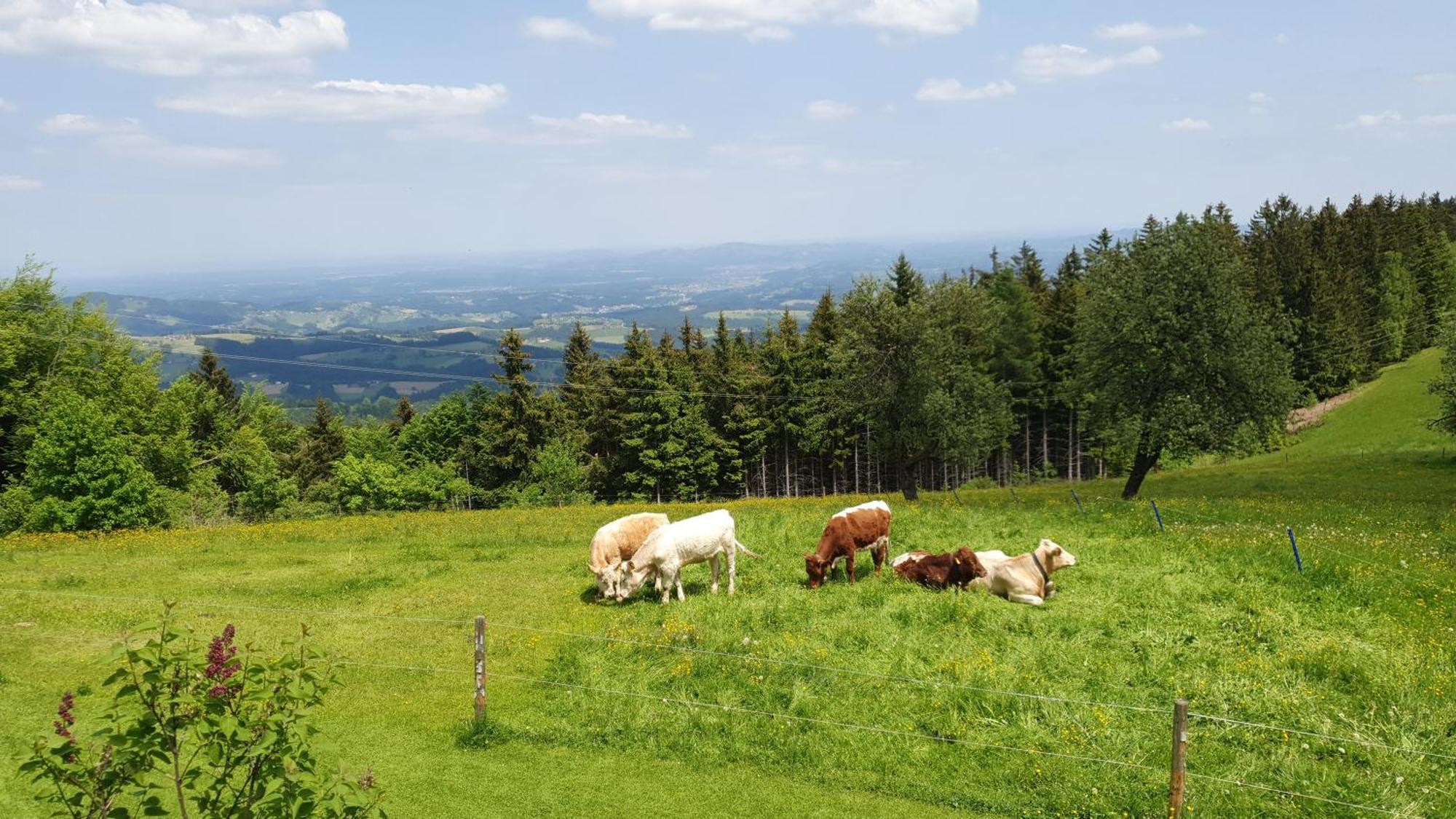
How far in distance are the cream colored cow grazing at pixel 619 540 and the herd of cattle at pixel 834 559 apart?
0.07 feet

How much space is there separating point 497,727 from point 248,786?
7.22 m

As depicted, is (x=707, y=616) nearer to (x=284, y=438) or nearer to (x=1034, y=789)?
(x=1034, y=789)

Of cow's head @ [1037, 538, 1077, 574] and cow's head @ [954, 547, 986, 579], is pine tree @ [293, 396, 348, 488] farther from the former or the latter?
cow's head @ [1037, 538, 1077, 574]

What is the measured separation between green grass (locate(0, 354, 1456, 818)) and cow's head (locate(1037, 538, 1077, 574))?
59 cm

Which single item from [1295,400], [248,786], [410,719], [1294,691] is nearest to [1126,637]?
[1294,691]

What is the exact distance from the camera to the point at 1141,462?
36.8m

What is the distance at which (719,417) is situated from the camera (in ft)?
224

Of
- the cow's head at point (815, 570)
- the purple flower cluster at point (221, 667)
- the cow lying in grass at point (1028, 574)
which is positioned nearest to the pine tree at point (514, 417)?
the cow's head at point (815, 570)

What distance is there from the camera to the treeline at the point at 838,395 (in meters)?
34.8

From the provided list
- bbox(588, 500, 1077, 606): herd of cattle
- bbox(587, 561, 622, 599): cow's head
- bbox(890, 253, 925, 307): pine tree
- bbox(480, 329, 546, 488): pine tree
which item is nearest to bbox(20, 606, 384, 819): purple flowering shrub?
bbox(588, 500, 1077, 606): herd of cattle

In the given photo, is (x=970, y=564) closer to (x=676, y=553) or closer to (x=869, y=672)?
(x=869, y=672)

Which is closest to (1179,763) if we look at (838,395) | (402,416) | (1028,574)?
(1028,574)

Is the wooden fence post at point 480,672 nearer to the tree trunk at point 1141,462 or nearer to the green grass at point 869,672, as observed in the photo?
the green grass at point 869,672

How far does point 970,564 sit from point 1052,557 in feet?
5.51
